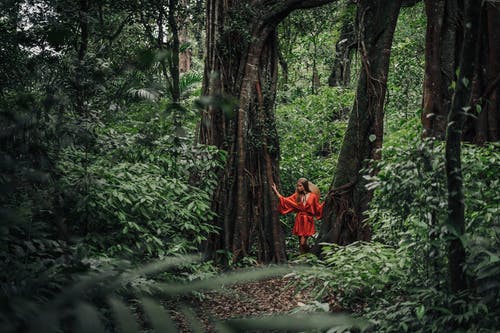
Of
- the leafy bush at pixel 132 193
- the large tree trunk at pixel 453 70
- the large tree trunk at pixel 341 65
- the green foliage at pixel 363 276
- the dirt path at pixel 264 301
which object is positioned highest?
the large tree trunk at pixel 341 65

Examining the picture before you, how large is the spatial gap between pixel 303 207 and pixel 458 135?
584 centimetres

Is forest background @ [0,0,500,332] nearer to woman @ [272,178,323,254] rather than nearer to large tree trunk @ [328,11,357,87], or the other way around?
woman @ [272,178,323,254]

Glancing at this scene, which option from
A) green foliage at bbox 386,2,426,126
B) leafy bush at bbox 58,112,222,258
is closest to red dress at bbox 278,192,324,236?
leafy bush at bbox 58,112,222,258

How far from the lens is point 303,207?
9164 mm

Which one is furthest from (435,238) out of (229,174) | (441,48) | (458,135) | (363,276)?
(229,174)

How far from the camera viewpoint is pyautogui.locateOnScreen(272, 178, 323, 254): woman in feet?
30.0

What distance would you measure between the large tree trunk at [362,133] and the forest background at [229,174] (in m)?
0.03

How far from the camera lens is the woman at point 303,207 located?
9156mm

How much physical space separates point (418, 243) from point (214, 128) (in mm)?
5068

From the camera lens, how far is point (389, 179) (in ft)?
14.7

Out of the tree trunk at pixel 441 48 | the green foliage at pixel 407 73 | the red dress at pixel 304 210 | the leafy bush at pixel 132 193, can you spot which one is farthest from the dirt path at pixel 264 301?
the green foliage at pixel 407 73

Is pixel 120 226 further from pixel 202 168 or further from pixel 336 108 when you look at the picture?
pixel 336 108

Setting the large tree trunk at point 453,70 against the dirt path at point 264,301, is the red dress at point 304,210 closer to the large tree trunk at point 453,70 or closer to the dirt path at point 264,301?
the dirt path at point 264,301

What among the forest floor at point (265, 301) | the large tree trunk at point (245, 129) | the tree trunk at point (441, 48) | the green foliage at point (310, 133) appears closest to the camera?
the forest floor at point (265, 301)
